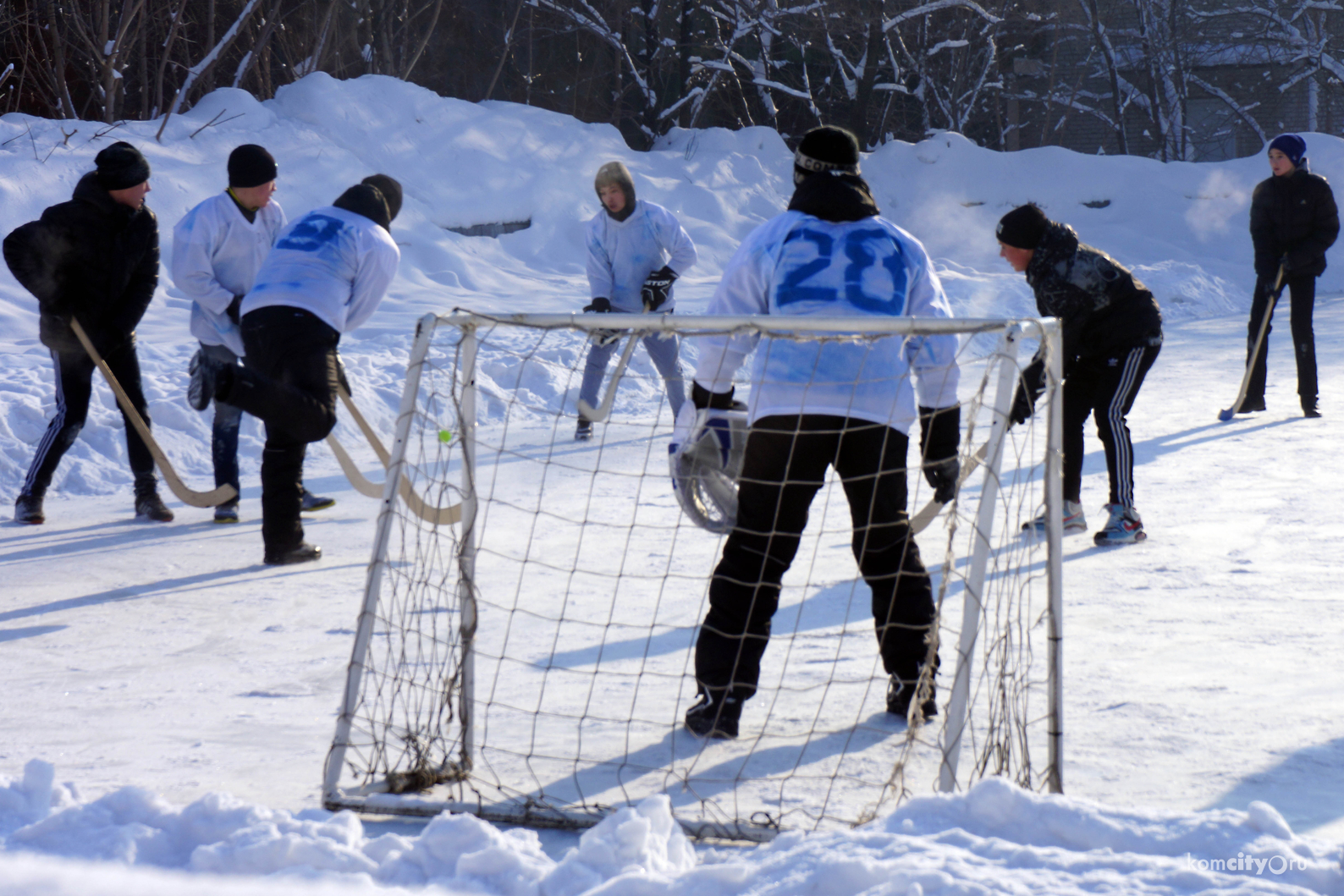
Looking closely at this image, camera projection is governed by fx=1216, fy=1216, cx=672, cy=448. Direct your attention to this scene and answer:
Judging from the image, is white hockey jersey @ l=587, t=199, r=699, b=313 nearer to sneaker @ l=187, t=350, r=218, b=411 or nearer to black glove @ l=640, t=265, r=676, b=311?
black glove @ l=640, t=265, r=676, b=311

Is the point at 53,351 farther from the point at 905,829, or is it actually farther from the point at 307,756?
the point at 905,829

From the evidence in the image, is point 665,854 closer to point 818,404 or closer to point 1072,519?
point 818,404

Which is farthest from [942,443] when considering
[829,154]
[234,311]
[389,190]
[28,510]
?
[28,510]

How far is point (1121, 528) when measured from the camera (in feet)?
14.9

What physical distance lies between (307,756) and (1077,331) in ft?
10.1

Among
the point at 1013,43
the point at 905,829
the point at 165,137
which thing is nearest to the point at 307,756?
the point at 905,829

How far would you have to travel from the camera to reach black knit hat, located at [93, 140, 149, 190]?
4789mm

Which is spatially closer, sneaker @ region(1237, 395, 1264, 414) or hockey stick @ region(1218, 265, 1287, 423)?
hockey stick @ region(1218, 265, 1287, 423)

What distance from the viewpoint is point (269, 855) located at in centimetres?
197

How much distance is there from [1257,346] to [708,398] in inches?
204

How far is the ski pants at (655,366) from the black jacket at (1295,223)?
3.26 meters

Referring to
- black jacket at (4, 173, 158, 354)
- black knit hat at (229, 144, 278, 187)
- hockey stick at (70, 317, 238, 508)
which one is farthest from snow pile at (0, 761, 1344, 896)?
black jacket at (4, 173, 158, 354)

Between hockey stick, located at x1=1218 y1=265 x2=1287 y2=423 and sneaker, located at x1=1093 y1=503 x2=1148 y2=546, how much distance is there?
2.81 metres

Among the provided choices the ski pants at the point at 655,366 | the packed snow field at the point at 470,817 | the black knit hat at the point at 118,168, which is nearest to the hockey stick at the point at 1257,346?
the packed snow field at the point at 470,817
